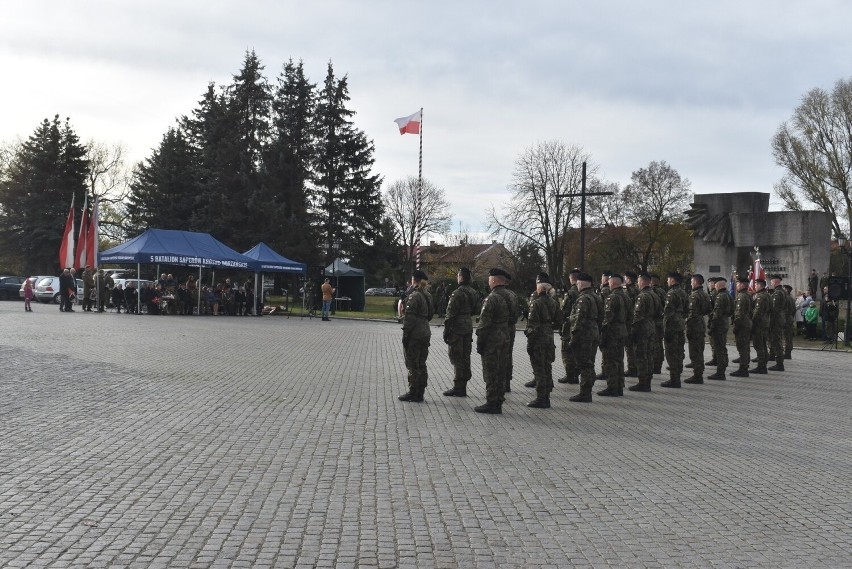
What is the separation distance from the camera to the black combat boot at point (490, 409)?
1017 cm

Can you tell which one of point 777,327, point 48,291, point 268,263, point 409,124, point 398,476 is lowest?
point 398,476

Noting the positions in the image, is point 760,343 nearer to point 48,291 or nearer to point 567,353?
point 567,353

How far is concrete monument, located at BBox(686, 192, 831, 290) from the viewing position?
109 feet

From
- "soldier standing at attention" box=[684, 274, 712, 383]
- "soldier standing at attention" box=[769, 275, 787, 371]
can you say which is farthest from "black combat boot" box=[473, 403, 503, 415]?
"soldier standing at attention" box=[769, 275, 787, 371]

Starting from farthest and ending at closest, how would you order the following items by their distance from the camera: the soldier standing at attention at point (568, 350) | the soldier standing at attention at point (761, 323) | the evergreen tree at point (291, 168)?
the evergreen tree at point (291, 168)
the soldier standing at attention at point (761, 323)
the soldier standing at attention at point (568, 350)

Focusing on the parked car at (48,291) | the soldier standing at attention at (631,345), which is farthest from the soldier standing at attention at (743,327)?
the parked car at (48,291)

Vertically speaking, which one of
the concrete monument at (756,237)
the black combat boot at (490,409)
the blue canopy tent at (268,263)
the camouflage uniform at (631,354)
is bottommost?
the black combat boot at (490,409)

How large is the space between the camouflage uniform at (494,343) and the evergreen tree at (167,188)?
46.2m

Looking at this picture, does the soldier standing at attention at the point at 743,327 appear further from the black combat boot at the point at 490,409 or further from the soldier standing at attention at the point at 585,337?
the black combat boot at the point at 490,409

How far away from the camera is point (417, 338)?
11.3m

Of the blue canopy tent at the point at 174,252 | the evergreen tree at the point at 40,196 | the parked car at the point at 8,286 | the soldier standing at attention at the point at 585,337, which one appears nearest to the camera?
the soldier standing at attention at the point at 585,337

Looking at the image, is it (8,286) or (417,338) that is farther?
(8,286)

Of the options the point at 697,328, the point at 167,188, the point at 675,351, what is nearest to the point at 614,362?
the point at 675,351

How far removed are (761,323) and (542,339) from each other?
7.60m
